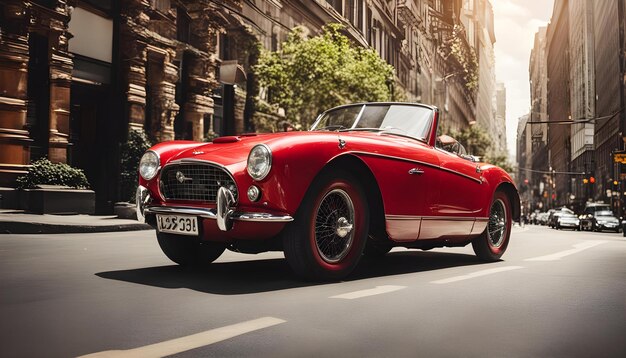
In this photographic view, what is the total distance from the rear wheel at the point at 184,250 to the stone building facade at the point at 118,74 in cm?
1017

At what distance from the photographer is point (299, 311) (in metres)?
4.29

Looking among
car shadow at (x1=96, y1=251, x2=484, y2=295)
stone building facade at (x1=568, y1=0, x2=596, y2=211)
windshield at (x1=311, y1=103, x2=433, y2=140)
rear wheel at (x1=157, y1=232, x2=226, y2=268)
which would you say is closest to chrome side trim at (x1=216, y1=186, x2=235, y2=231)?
car shadow at (x1=96, y1=251, x2=484, y2=295)

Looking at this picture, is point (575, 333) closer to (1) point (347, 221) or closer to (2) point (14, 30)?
(1) point (347, 221)

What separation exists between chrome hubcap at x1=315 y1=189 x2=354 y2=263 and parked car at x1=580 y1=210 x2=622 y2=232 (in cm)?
3286

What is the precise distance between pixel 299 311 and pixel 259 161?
134cm

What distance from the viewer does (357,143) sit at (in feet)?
19.0

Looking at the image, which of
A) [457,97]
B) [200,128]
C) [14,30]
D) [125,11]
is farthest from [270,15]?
[457,97]

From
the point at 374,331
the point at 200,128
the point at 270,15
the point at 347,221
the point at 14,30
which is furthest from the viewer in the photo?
the point at 270,15

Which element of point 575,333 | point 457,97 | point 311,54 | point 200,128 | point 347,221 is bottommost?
point 575,333

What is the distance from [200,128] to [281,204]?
1853 cm

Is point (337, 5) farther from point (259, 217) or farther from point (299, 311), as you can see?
point (299, 311)

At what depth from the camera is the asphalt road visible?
339cm

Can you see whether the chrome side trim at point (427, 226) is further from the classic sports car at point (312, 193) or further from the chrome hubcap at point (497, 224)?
the chrome hubcap at point (497, 224)

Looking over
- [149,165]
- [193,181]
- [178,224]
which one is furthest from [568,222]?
[178,224]
